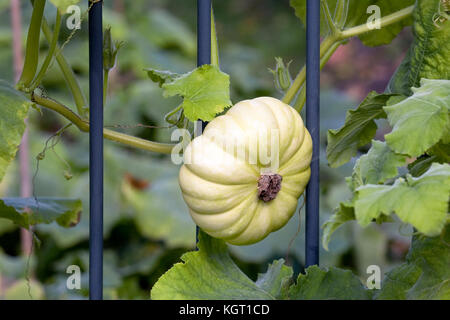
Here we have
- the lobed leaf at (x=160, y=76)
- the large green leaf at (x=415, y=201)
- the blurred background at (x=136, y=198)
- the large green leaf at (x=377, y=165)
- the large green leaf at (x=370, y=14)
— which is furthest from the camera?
the blurred background at (x=136, y=198)

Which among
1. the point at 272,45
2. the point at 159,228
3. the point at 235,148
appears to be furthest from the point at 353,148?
the point at 272,45

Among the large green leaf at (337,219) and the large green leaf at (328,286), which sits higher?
the large green leaf at (337,219)

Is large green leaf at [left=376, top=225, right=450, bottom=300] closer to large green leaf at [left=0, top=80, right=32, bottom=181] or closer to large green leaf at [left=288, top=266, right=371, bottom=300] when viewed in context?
large green leaf at [left=288, top=266, right=371, bottom=300]

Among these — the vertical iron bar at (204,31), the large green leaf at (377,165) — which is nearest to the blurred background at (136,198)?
the vertical iron bar at (204,31)

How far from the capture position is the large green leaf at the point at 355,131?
35.3 inches

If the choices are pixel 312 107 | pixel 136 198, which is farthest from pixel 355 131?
pixel 136 198

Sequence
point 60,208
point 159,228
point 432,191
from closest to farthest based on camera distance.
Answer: point 432,191 < point 60,208 < point 159,228

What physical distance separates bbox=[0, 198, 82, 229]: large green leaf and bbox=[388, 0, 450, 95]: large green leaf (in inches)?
25.2

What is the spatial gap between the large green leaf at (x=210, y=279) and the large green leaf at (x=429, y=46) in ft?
1.17

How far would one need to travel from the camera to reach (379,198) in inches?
27.3

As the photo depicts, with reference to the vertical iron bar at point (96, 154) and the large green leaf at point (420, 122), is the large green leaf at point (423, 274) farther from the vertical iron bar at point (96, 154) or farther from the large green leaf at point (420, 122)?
the vertical iron bar at point (96, 154)

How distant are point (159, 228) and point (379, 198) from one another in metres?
1.80

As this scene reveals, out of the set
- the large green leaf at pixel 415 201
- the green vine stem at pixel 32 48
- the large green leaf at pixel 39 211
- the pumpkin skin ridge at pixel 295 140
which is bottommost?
the large green leaf at pixel 39 211
